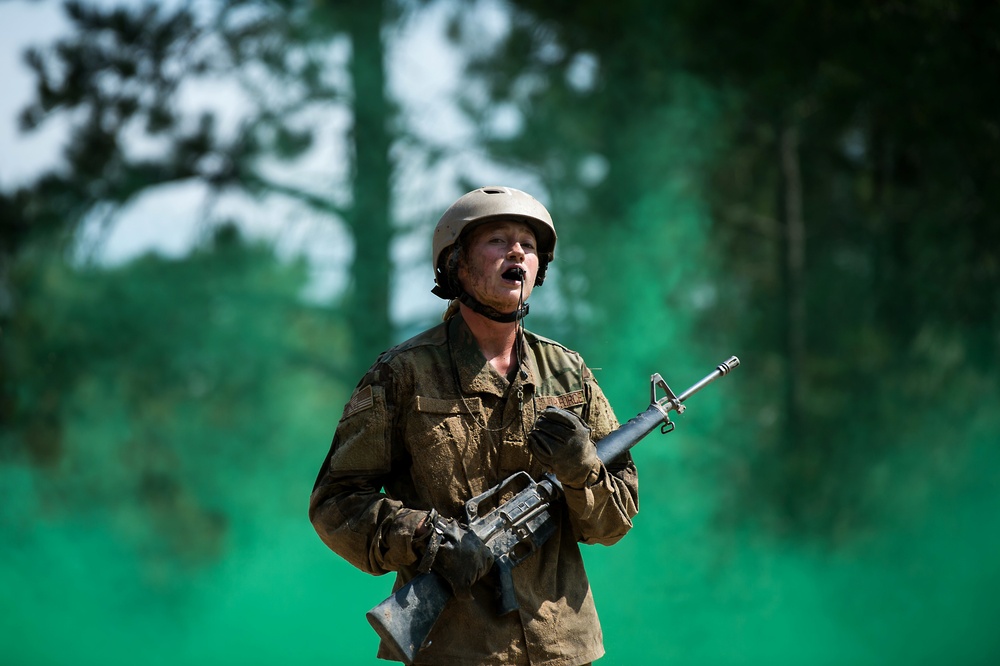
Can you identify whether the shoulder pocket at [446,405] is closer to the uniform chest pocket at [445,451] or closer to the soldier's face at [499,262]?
the uniform chest pocket at [445,451]

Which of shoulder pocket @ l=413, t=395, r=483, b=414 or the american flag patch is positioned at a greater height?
the american flag patch

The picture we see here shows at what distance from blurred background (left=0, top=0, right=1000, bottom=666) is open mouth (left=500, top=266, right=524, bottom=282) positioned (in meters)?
6.52

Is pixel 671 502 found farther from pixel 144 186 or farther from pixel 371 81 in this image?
pixel 144 186

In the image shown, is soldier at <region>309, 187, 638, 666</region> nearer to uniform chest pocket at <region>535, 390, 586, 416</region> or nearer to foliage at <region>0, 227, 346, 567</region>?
uniform chest pocket at <region>535, 390, 586, 416</region>

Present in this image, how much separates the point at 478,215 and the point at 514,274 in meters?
0.20

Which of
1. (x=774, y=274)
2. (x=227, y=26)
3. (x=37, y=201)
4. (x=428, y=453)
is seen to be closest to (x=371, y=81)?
(x=227, y=26)

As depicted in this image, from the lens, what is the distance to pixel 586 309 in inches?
418

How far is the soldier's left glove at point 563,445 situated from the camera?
2793 mm

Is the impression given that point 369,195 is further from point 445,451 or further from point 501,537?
point 501,537

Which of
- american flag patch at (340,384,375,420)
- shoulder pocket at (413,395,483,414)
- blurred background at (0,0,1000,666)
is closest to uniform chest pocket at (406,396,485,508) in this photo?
shoulder pocket at (413,395,483,414)

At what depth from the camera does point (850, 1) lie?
33.3ft

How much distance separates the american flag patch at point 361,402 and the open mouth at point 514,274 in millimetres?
504

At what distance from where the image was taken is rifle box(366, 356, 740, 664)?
2732 millimetres

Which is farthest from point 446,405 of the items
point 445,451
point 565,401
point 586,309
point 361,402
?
point 586,309
